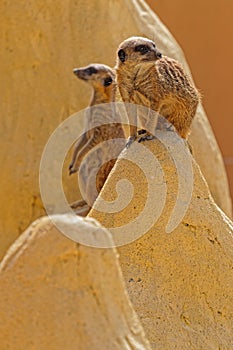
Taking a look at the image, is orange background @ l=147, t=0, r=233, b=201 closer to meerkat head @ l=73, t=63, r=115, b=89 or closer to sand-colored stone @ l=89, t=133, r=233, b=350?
meerkat head @ l=73, t=63, r=115, b=89

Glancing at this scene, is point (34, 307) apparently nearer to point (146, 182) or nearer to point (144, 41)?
point (146, 182)

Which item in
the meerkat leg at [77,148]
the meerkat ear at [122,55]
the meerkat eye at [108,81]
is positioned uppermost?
the meerkat ear at [122,55]

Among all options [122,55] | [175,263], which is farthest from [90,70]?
[175,263]

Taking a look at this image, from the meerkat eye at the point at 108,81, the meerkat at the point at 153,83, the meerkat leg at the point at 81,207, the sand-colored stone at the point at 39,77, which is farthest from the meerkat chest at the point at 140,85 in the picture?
A: the sand-colored stone at the point at 39,77

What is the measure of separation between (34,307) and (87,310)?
0.13 metres

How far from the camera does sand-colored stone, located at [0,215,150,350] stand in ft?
7.43

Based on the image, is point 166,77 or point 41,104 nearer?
point 166,77

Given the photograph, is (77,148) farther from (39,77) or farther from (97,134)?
(39,77)

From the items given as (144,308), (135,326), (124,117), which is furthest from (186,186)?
(124,117)

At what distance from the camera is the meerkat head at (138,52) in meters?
3.92

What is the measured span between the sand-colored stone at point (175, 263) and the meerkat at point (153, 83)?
13.3 inches

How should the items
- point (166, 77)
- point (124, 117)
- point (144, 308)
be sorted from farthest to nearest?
point (124, 117)
point (166, 77)
point (144, 308)

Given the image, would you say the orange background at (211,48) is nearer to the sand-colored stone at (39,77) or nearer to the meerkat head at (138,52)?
the sand-colored stone at (39,77)

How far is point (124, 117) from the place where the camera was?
5.61 meters
